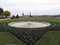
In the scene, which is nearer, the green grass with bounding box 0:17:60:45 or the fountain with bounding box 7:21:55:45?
the green grass with bounding box 0:17:60:45

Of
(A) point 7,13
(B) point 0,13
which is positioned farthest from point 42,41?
(A) point 7,13

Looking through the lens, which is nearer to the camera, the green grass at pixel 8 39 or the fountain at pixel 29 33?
the green grass at pixel 8 39

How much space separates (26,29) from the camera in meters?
16.3

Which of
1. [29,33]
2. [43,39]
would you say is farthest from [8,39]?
[43,39]

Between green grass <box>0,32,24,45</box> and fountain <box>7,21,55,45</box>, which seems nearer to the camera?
green grass <box>0,32,24,45</box>

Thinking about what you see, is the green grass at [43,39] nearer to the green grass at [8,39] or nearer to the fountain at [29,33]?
the green grass at [8,39]

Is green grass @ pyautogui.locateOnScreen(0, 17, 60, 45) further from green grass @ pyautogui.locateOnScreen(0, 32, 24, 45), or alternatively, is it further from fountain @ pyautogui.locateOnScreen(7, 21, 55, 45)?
fountain @ pyautogui.locateOnScreen(7, 21, 55, 45)

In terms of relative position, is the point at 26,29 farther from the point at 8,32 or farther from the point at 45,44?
the point at 45,44

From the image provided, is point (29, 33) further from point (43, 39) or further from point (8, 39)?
point (8, 39)

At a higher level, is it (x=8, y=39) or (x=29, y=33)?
(x=29, y=33)

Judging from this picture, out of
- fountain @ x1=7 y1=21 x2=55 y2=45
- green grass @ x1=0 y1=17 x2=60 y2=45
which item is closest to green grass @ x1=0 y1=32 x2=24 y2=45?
green grass @ x1=0 y1=17 x2=60 y2=45

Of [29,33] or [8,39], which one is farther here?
[29,33]

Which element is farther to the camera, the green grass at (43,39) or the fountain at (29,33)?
the fountain at (29,33)

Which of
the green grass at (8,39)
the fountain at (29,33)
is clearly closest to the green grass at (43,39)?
the green grass at (8,39)
